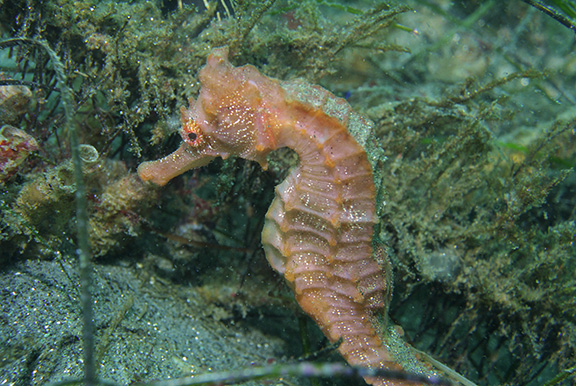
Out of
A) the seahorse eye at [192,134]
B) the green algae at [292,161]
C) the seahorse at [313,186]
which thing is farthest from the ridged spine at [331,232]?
the seahorse eye at [192,134]

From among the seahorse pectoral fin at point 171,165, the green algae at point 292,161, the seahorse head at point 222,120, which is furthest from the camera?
the green algae at point 292,161

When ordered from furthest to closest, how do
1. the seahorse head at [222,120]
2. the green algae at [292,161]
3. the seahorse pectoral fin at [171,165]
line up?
the green algae at [292,161], the seahorse pectoral fin at [171,165], the seahorse head at [222,120]

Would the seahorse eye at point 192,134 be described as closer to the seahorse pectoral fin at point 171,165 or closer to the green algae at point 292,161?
the seahorse pectoral fin at point 171,165

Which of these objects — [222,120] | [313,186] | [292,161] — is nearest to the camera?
[222,120]

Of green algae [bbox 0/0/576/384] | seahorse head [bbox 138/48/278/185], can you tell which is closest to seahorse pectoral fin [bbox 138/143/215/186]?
→ seahorse head [bbox 138/48/278/185]

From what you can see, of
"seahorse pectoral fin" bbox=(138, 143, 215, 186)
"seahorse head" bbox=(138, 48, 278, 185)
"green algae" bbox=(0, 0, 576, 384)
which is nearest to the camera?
"seahorse head" bbox=(138, 48, 278, 185)

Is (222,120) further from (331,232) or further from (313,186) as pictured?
(331,232)

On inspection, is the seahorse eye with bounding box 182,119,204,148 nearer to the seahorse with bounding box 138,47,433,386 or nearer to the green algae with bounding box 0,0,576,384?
the seahorse with bounding box 138,47,433,386

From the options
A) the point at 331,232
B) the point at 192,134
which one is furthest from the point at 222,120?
the point at 331,232

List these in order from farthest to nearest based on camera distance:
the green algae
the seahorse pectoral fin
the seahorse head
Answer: the green algae → the seahorse pectoral fin → the seahorse head
